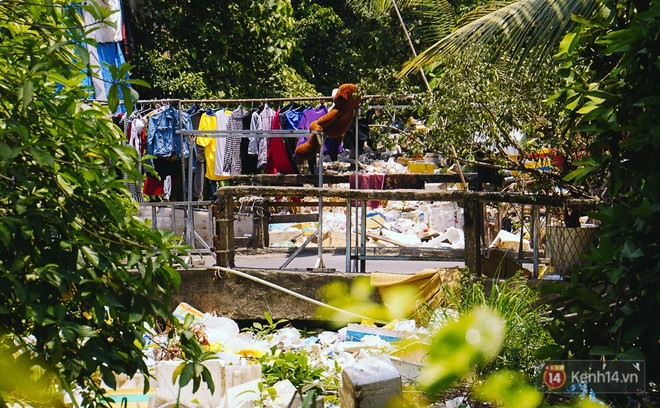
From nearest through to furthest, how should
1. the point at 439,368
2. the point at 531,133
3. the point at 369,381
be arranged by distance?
the point at 369,381 < the point at 439,368 < the point at 531,133

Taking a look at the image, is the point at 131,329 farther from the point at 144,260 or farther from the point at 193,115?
the point at 193,115

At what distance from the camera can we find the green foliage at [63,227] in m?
2.48

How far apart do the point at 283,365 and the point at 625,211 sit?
323cm

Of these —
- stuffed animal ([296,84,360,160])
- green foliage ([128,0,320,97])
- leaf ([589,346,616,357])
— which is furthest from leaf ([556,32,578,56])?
green foliage ([128,0,320,97])

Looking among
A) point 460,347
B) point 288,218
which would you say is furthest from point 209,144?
point 460,347

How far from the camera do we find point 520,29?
6379 millimetres

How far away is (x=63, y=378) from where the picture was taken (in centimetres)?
264

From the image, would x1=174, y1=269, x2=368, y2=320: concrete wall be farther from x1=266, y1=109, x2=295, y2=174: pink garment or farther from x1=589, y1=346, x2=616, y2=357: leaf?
x1=589, y1=346, x2=616, y2=357: leaf

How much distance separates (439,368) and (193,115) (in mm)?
6760

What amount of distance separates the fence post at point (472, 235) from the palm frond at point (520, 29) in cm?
124

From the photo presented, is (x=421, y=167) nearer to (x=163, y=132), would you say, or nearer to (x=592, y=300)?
(x=163, y=132)

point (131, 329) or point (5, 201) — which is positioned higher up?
point (5, 201)

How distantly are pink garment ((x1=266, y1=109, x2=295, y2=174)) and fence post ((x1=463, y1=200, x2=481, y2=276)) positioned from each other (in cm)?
442

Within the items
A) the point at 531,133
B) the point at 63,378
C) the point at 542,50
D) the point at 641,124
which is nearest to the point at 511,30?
the point at 542,50
